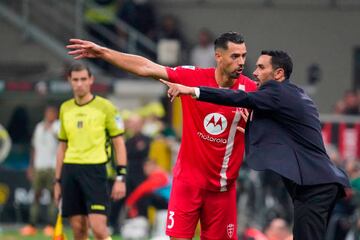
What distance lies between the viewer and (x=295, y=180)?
11.2 meters

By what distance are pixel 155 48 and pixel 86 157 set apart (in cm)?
1238

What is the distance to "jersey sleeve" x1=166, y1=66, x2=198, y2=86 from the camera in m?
12.0

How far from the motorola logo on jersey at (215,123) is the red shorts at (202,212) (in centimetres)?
59

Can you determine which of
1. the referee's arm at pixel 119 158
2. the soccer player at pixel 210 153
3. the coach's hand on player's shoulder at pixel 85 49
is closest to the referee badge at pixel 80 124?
the referee's arm at pixel 119 158

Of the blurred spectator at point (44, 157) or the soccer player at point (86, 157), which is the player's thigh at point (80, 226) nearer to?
the soccer player at point (86, 157)

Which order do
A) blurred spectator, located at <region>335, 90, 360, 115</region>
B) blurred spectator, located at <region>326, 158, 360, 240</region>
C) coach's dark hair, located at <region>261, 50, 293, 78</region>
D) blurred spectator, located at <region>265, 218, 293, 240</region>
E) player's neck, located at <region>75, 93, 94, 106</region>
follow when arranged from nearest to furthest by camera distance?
coach's dark hair, located at <region>261, 50, 293, 78</region>
player's neck, located at <region>75, 93, 94, 106</region>
blurred spectator, located at <region>265, 218, 293, 240</region>
blurred spectator, located at <region>326, 158, 360, 240</region>
blurred spectator, located at <region>335, 90, 360, 115</region>

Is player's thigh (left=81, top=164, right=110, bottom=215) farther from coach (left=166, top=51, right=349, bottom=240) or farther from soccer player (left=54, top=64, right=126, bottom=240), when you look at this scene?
coach (left=166, top=51, right=349, bottom=240)

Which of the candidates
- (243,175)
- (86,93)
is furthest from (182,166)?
(243,175)

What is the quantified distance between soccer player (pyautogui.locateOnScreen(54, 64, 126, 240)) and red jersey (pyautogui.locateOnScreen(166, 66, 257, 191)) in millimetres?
2123

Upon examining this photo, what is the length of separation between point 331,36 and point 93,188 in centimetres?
1458

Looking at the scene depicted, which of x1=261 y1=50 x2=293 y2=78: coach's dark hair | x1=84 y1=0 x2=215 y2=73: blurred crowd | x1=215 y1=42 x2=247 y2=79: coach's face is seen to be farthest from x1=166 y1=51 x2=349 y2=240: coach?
x1=84 y1=0 x2=215 y2=73: blurred crowd

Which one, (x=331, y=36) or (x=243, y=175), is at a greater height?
(x=331, y=36)

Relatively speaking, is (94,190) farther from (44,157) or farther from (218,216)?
(44,157)

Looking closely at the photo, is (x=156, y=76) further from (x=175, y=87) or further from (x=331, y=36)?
(x=331, y=36)
